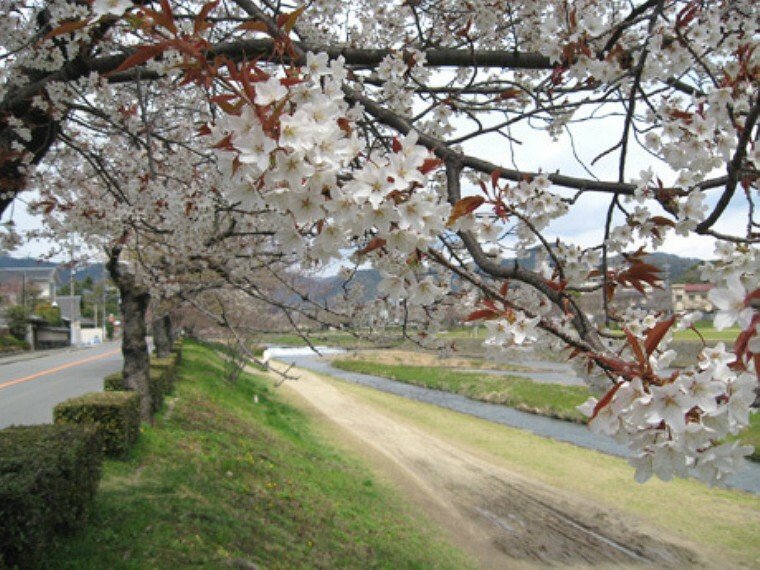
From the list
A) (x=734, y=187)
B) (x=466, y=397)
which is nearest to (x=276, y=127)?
(x=734, y=187)

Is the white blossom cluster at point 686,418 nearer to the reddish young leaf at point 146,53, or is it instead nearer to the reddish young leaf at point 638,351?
the reddish young leaf at point 638,351

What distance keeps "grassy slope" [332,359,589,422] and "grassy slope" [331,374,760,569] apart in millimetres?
2538

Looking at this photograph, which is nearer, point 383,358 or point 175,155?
point 175,155

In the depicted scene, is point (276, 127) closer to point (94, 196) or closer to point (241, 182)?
point (241, 182)

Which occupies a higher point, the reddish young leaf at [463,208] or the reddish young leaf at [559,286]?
the reddish young leaf at [463,208]

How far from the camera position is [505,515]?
26.7 feet

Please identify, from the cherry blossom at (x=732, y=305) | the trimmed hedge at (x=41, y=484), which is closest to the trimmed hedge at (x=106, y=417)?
the trimmed hedge at (x=41, y=484)

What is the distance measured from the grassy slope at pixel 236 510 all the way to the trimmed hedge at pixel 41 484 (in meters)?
0.23

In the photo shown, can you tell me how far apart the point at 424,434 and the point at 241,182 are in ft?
42.6

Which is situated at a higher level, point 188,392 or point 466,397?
point 188,392

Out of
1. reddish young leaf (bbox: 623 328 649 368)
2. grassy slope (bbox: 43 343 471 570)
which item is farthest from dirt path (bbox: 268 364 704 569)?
reddish young leaf (bbox: 623 328 649 368)

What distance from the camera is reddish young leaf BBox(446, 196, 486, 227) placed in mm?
1430

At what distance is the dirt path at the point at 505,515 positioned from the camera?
6.90m

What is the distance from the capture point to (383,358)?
1479 inches
